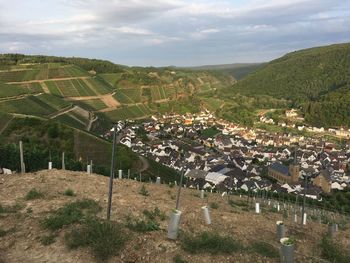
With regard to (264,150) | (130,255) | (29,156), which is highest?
(130,255)

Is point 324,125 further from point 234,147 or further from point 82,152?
point 82,152

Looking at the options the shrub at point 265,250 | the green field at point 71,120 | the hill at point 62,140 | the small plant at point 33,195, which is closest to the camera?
the shrub at point 265,250

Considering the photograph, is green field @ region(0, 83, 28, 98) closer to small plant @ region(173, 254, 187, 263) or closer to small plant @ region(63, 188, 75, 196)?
small plant @ region(63, 188, 75, 196)

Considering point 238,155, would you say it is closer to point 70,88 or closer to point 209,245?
point 70,88

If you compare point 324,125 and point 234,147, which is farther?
point 324,125

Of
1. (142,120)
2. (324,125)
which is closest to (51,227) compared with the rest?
(142,120)

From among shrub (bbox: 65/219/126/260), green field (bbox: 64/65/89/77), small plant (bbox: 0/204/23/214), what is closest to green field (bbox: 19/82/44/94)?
green field (bbox: 64/65/89/77)

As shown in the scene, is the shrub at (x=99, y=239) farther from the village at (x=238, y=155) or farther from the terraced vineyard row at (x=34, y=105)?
the terraced vineyard row at (x=34, y=105)

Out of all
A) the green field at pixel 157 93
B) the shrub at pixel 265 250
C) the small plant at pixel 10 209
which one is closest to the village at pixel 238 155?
the green field at pixel 157 93
